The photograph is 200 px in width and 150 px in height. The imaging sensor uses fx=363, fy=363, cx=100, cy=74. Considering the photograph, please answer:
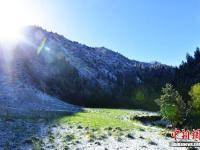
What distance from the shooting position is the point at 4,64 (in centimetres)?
17375

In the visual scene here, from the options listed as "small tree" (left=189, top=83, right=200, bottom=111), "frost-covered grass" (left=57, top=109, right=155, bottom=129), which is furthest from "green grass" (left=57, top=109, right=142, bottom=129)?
"small tree" (left=189, top=83, right=200, bottom=111)

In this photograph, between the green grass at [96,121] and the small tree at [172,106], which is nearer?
the green grass at [96,121]

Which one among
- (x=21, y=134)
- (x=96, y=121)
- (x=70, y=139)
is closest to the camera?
(x=70, y=139)

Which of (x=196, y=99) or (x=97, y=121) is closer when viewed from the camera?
(x=97, y=121)

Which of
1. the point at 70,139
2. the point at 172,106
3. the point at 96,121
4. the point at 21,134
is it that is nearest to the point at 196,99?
the point at 172,106

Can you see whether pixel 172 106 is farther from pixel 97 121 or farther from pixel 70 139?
pixel 70 139

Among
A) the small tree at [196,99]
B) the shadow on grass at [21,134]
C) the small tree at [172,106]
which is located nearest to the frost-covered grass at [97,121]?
the shadow on grass at [21,134]

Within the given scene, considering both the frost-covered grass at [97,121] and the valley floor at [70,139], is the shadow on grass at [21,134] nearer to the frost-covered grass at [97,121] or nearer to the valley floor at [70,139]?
the valley floor at [70,139]

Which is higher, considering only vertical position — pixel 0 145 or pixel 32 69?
pixel 32 69

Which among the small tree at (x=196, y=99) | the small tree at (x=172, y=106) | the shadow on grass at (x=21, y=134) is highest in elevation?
the small tree at (x=196, y=99)

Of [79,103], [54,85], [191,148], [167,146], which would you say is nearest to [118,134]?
[167,146]

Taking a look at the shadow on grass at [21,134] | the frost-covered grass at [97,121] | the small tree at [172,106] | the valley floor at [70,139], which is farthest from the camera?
the small tree at [172,106]

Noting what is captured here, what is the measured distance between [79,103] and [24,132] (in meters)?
130

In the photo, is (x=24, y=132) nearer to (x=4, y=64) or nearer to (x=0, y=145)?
(x=0, y=145)
